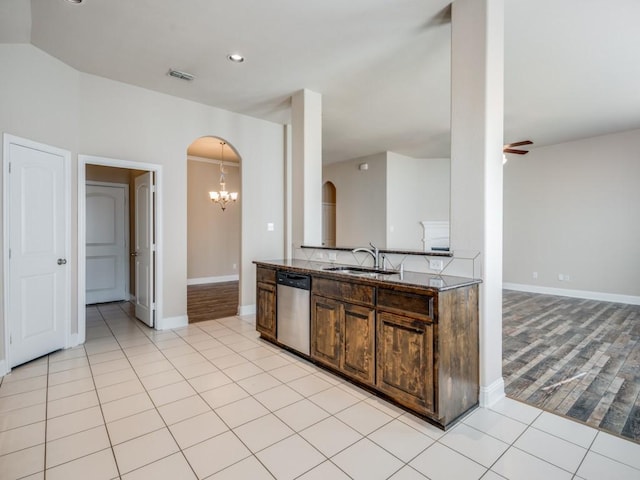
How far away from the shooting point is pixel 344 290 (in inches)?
106

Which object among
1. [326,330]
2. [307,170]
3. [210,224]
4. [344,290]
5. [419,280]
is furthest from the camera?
[210,224]

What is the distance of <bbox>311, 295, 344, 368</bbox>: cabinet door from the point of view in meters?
2.79

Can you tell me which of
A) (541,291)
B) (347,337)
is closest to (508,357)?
(347,337)

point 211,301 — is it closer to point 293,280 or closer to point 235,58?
point 293,280

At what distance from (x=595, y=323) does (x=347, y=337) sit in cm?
407

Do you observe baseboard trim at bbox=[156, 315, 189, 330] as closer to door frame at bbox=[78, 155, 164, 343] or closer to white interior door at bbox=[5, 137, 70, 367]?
door frame at bbox=[78, 155, 164, 343]

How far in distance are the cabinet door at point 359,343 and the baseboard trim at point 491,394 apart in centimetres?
80

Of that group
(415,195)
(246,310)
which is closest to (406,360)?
(246,310)

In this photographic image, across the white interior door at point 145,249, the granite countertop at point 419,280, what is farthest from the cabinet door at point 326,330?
the white interior door at point 145,249

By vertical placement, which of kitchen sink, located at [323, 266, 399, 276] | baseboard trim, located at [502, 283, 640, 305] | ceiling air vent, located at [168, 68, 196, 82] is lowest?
baseboard trim, located at [502, 283, 640, 305]

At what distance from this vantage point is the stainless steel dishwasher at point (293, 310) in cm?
314

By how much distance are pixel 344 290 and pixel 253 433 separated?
1198mm

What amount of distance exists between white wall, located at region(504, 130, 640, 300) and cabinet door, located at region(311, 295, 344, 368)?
5914 millimetres

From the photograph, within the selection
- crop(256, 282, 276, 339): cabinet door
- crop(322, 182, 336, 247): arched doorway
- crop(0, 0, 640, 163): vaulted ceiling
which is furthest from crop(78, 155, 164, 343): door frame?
crop(322, 182, 336, 247): arched doorway
